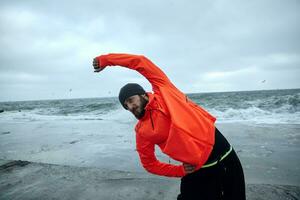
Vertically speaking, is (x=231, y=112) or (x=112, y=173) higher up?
(x=112, y=173)

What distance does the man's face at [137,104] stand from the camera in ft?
7.17

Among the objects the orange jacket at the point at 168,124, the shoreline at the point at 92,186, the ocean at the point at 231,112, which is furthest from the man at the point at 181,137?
the ocean at the point at 231,112

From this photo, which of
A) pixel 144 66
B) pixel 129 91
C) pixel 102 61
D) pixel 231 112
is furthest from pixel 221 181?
pixel 231 112

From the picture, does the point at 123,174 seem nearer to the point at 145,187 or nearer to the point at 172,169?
the point at 145,187

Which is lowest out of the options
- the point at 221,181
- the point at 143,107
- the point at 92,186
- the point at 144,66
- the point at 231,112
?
the point at 231,112

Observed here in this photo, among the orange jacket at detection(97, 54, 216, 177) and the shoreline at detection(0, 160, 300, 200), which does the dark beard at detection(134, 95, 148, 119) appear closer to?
the orange jacket at detection(97, 54, 216, 177)

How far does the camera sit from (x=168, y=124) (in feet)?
6.57

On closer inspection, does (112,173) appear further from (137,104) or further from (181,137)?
(181,137)

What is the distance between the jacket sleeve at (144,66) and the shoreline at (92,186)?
2213mm

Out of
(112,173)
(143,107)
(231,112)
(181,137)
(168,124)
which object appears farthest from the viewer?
(231,112)

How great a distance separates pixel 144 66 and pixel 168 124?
2.12 ft

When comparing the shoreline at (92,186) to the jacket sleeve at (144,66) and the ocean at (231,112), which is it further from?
the ocean at (231,112)

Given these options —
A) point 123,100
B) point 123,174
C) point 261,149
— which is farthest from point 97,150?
point 123,100

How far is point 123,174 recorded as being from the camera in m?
4.72
